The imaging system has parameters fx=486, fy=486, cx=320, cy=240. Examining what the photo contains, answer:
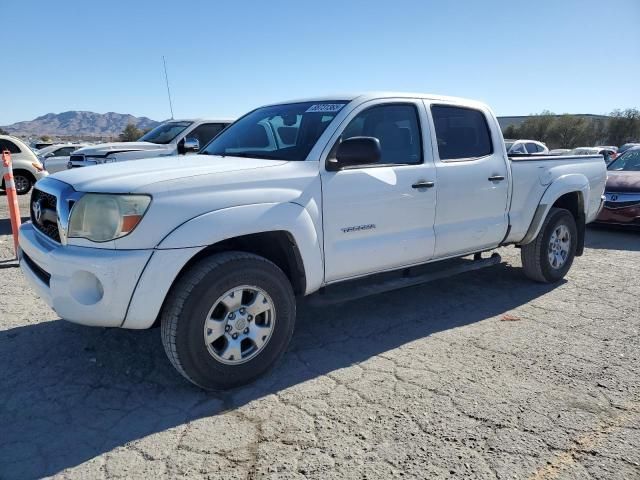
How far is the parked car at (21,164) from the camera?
39.7ft

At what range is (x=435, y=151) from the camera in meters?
4.09

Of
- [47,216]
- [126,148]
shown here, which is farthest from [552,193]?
[126,148]

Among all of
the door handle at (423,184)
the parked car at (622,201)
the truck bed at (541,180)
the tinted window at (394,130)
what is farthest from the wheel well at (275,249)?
the parked car at (622,201)

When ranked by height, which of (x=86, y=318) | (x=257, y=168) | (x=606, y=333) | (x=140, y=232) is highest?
(x=257, y=168)

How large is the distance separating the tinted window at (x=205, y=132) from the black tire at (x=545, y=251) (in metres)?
6.44

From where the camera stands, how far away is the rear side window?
424 centimetres

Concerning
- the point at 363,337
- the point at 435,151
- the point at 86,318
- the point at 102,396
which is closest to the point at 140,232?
the point at 86,318

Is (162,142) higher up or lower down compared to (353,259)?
higher up

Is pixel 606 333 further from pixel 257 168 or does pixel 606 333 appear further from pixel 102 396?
pixel 102 396

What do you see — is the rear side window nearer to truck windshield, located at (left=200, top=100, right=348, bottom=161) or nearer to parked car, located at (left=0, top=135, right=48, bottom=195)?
truck windshield, located at (left=200, top=100, right=348, bottom=161)

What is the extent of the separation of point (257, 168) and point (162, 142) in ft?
24.1

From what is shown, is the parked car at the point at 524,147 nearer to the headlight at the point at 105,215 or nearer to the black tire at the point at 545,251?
the black tire at the point at 545,251

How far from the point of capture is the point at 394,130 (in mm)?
3969

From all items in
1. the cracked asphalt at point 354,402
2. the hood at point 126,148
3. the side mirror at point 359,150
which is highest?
the hood at point 126,148
